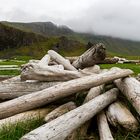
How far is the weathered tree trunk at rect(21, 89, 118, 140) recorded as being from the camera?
7352 mm

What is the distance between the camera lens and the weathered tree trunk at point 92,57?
10.2 meters

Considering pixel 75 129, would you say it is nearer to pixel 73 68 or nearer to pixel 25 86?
pixel 25 86

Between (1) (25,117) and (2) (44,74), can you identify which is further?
(2) (44,74)

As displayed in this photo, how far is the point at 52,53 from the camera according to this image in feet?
44.3

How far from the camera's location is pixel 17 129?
8.49m

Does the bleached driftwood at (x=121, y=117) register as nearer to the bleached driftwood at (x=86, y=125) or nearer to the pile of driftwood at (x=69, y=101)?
the pile of driftwood at (x=69, y=101)

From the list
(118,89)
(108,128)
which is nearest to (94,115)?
(108,128)

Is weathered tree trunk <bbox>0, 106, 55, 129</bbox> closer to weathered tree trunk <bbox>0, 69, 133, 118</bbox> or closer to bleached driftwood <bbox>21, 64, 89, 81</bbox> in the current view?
weathered tree trunk <bbox>0, 69, 133, 118</bbox>

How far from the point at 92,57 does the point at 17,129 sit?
3.23 m

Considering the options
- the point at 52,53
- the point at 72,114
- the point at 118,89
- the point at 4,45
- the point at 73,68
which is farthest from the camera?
the point at 4,45

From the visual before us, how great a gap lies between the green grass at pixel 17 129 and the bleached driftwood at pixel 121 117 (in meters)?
1.40

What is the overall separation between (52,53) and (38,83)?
343 cm

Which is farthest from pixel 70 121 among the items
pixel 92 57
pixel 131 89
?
pixel 92 57

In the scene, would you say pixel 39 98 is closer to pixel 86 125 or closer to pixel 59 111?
pixel 59 111
